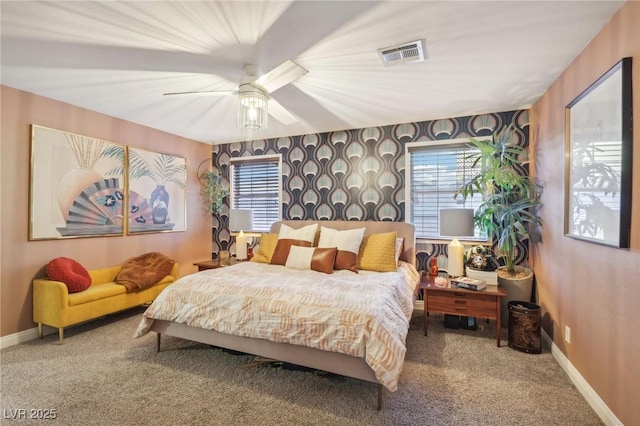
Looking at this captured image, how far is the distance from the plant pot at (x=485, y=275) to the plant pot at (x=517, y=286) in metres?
0.15

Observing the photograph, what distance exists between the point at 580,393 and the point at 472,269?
Result: 137 cm

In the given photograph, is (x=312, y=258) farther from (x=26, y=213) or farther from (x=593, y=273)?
(x=26, y=213)

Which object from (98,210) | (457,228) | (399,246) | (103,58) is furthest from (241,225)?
(457,228)

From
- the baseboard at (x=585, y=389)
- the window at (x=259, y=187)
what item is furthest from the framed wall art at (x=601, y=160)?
the window at (x=259, y=187)

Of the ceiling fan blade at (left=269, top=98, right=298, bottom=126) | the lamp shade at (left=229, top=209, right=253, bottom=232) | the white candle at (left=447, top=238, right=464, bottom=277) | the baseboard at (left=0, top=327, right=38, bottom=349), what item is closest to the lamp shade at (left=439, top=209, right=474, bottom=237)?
the white candle at (left=447, top=238, right=464, bottom=277)

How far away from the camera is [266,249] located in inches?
151

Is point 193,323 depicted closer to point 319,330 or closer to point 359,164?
point 319,330

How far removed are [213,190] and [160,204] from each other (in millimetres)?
893

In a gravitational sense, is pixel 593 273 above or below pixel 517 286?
above

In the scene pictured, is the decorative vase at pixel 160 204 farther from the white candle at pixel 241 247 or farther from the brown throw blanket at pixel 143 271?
the white candle at pixel 241 247

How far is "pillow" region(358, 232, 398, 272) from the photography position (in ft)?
10.7

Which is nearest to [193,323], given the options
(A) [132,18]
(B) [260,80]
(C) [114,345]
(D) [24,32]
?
(C) [114,345]

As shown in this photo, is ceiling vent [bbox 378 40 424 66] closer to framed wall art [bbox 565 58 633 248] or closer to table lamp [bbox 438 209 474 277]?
framed wall art [bbox 565 58 633 248]

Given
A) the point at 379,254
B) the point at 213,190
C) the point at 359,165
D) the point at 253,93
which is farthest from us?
the point at 213,190
